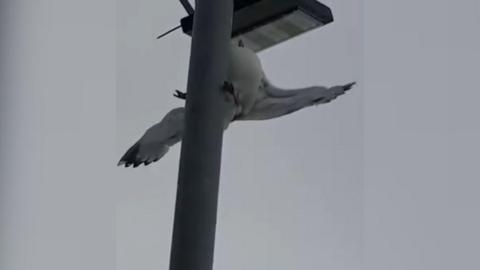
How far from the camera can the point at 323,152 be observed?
0.97 metres

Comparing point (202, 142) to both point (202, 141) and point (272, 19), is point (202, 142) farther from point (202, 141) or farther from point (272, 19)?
point (272, 19)

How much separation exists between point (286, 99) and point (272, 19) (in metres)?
0.06

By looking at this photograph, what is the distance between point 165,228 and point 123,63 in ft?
1.16

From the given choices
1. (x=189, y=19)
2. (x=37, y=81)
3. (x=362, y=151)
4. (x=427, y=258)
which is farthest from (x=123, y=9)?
(x=189, y=19)

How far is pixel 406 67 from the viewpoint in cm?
91

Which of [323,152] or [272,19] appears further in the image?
[323,152]

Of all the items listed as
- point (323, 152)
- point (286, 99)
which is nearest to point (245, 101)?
point (286, 99)

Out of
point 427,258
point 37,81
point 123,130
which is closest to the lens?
point 427,258

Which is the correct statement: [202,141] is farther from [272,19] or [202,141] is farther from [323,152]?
[323,152]

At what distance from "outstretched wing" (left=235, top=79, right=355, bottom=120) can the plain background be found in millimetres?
480

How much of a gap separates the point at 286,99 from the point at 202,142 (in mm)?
72

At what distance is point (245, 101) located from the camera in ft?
1.34

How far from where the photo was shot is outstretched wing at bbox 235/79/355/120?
0.41m

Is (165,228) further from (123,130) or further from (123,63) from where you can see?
(123,63)
